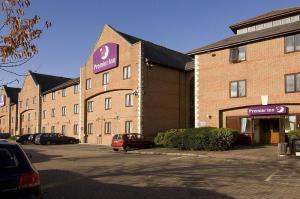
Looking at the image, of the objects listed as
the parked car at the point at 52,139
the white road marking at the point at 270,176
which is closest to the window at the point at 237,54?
the white road marking at the point at 270,176

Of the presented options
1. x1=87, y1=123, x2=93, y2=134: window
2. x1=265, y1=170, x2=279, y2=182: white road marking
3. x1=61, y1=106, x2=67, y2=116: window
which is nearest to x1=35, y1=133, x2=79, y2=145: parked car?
x1=87, y1=123, x2=93, y2=134: window

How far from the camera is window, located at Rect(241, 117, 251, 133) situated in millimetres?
30281

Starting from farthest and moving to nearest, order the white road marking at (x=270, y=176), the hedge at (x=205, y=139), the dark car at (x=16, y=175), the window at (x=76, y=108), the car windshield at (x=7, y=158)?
1. the window at (x=76, y=108)
2. the hedge at (x=205, y=139)
3. the white road marking at (x=270, y=176)
4. the car windshield at (x=7, y=158)
5. the dark car at (x=16, y=175)

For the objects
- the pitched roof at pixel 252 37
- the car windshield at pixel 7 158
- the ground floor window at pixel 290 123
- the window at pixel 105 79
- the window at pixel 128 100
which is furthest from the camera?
the window at pixel 105 79

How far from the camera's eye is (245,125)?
30.5 metres

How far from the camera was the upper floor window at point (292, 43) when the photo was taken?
27719mm

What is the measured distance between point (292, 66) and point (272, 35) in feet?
8.59

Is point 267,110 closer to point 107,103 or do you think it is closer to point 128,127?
point 128,127

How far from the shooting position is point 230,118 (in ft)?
102

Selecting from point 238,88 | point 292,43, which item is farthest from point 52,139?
point 292,43

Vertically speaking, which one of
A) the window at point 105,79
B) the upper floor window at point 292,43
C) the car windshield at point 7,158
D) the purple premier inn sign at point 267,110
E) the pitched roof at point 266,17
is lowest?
the car windshield at point 7,158

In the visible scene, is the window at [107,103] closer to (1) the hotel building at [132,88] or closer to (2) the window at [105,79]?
(1) the hotel building at [132,88]

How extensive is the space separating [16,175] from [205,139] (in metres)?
21.3

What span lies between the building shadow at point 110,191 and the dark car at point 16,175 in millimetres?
4058
